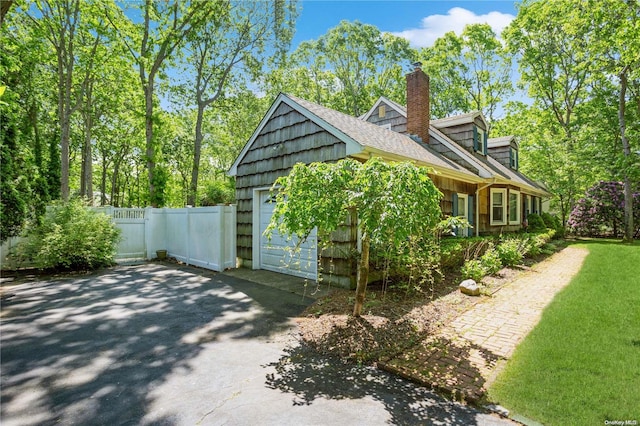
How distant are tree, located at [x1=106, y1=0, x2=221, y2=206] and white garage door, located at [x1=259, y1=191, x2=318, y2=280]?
628cm

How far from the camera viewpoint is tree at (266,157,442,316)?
364 centimetres

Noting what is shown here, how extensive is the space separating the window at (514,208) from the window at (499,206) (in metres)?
1.12

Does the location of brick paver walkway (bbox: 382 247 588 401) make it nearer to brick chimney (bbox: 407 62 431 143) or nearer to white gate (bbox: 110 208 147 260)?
brick chimney (bbox: 407 62 431 143)

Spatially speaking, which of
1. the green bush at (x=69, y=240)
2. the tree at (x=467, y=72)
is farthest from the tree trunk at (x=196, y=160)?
the tree at (x=467, y=72)

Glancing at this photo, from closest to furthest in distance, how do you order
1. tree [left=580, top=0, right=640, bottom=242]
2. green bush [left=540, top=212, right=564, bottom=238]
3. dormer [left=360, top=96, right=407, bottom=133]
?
tree [left=580, top=0, right=640, bottom=242]
dormer [left=360, top=96, right=407, bottom=133]
green bush [left=540, top=212, right=564, bottom=238]

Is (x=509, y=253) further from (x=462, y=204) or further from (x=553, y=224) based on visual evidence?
(x=553, y=224)

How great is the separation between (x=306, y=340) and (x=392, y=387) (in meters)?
1.39

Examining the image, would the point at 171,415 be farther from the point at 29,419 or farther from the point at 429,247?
the point at 429,247

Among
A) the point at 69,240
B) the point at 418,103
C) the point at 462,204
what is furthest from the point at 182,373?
the point at 418,103

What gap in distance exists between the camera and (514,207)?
47.9 ft

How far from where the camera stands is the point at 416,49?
82.6 feet

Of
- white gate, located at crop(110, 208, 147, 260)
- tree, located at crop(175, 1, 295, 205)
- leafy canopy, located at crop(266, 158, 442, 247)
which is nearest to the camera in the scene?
leafy canopy, located at crop(266, 158, 442, 247)

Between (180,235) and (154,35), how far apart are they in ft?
30.7

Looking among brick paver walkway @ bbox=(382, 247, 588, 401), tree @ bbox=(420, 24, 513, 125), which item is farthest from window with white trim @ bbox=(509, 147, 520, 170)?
brick paver walkway @ bbox=(382, 247, 588, 401)
